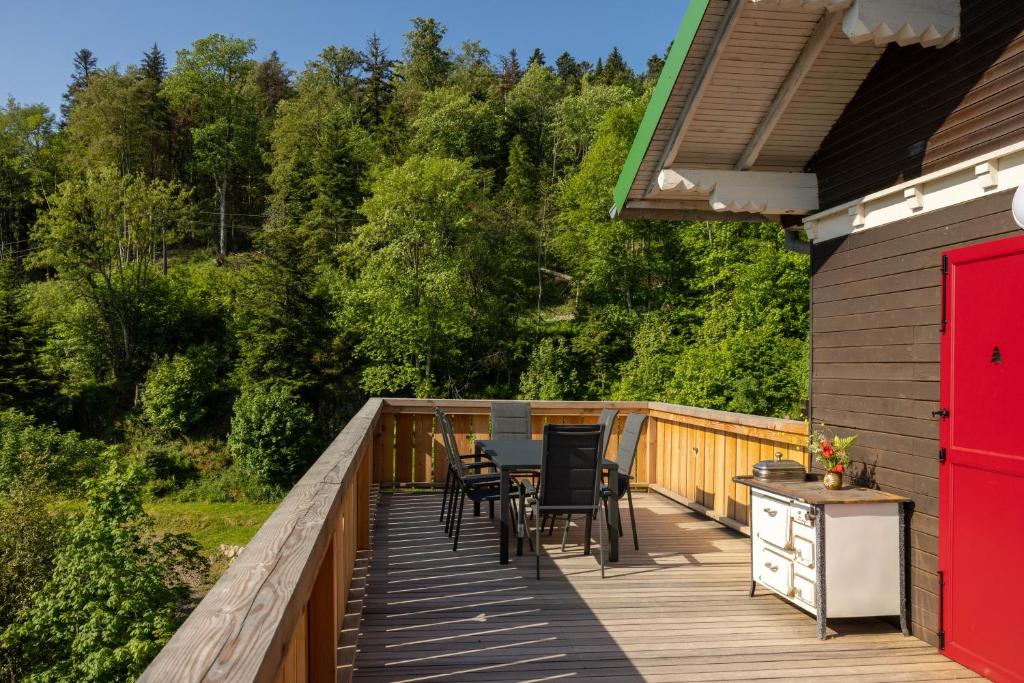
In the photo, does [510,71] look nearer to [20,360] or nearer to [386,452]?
[20,360]

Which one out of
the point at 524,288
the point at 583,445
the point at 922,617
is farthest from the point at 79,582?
the point at 524,288

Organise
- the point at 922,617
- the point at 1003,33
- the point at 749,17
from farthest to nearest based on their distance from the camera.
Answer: the point at 749,17 < the point at 922,617 < the point at 1003,33

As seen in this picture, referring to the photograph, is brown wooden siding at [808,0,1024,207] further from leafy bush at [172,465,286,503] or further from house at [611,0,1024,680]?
leafy bush at [172,465,286,503]

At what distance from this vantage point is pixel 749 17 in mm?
3908

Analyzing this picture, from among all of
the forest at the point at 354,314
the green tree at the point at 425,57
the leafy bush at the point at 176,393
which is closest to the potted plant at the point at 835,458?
the forest at the point at 354,314

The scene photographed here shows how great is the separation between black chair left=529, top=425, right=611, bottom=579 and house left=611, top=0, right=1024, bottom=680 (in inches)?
55.5

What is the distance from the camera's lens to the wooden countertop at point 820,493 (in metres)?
3.67

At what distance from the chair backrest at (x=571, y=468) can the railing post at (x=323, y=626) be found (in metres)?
2.45

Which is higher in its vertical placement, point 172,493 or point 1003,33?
point 1003,33

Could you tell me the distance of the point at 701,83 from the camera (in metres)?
4.23

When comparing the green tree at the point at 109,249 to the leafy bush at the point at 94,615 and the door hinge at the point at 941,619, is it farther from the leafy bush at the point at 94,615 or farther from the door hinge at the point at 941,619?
the door hinge at the point at 941,619

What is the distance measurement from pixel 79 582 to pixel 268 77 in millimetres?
37283

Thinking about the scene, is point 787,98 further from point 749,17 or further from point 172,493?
point 172,493

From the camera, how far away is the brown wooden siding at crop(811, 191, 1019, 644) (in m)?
3.54
